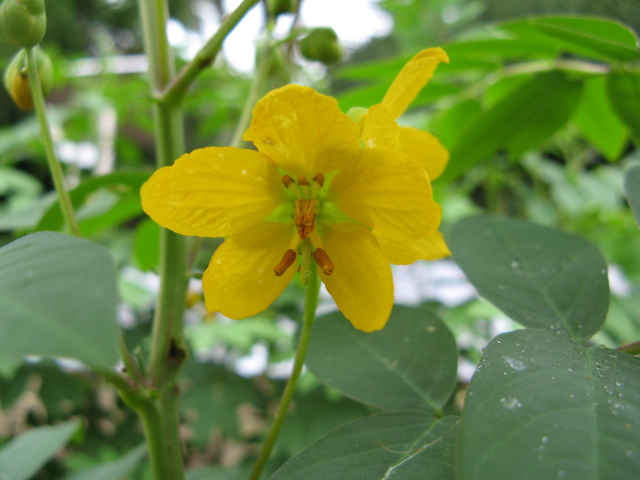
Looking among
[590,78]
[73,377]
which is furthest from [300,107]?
[73,377]

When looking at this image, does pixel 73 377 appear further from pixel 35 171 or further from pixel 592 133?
pixel 592 133

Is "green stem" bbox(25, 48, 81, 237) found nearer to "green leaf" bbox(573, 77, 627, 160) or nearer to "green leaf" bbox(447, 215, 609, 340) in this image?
"green leaf" bbox(447, 215, 609, 340)

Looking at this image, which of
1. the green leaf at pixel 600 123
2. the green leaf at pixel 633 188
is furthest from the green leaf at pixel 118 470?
the green leaf at pixel 600 123

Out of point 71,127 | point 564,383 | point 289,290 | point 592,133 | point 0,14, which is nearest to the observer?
point 564,383

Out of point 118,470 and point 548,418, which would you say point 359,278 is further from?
point 118,470

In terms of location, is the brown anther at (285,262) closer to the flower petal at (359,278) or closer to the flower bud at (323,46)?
the flower petal at (359,278)
